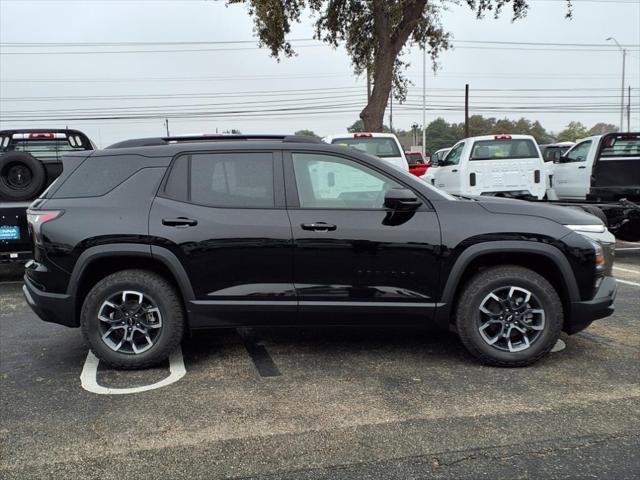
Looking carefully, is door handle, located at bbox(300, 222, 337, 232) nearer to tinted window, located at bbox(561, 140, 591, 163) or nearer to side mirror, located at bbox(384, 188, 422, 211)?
side mirror, located at bbox(384, 188, 422, 211)

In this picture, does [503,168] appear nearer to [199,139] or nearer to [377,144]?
[377,144]

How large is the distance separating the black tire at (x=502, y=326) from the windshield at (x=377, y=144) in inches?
272

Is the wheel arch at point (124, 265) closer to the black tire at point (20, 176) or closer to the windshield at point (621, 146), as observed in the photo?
the black tire at point (20, 176)

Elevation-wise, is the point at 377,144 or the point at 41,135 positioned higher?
the point at 41,135

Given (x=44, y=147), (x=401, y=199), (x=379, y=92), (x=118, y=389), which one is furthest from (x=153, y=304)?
(x=379, y=92)

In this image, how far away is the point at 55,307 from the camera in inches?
168

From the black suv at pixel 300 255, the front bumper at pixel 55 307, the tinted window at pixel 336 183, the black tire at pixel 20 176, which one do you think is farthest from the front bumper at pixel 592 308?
the black tire at pixel 20 176

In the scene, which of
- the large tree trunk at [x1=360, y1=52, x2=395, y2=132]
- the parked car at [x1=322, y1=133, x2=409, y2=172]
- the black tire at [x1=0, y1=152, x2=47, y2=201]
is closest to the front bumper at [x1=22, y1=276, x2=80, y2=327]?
the black tire at [x1=0, y1=152, x2=47, y2=201]

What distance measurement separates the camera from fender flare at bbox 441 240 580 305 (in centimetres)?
412

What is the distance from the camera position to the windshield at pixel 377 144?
10875mm

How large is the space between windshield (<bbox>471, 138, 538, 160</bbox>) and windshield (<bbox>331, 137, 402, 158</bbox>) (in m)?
1.78

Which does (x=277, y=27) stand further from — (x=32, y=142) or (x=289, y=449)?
(x=289, y=449)

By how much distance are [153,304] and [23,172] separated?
5.04m

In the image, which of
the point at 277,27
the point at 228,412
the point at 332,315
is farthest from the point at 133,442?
the point at 277,27
